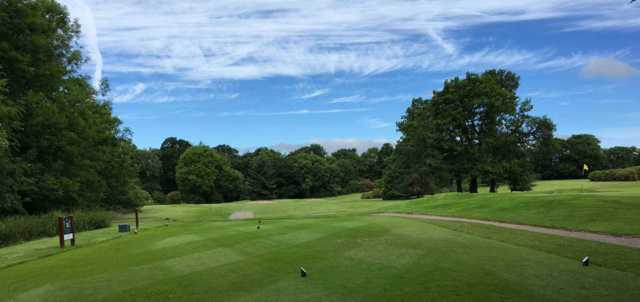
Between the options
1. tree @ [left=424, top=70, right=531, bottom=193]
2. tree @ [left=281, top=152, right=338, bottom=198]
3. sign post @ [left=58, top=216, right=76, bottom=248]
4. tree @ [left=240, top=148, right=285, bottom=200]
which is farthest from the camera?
tree @ [left=240, top=148, right=285, bottom=200]

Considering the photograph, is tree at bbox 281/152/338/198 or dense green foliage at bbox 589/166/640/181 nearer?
dense green foliage at bbox 589/166/640/181

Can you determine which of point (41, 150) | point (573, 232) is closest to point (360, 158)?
point (41, 150)

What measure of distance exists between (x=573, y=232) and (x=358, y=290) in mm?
9719

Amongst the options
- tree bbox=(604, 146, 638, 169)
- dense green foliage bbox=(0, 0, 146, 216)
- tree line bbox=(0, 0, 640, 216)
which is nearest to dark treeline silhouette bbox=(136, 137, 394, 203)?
tree line bbox=(0, 0, 640, 216)

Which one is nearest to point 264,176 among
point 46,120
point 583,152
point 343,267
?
point 46,120

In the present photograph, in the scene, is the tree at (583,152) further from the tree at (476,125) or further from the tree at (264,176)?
the tree at (264,176)

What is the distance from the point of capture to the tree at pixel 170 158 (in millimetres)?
85312

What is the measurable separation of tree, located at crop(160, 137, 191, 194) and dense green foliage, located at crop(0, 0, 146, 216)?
174 feet

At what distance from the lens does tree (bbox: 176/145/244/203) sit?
70.2 meters

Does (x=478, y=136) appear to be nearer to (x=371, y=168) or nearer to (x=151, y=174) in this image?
(x=371, y=168)

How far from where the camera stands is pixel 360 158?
315ft

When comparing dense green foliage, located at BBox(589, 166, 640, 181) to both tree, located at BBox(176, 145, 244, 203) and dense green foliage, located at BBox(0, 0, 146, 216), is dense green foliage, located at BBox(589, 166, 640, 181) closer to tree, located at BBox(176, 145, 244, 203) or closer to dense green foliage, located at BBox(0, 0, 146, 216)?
dense green foliage, located at BBox(0, 0, 146, 216)

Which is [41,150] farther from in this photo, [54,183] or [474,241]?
[474,241]

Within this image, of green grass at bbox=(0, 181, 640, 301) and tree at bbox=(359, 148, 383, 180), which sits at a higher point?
tree at bbox=(359, 148, 383, 180)
